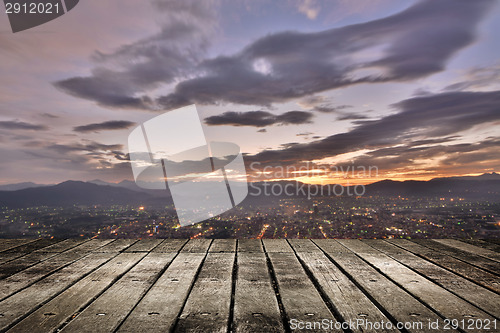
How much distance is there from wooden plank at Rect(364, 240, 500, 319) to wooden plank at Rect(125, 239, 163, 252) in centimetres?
291

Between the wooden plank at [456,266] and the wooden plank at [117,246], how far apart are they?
359 cm

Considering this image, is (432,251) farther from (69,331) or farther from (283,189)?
(283,189)

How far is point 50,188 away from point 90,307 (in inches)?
3424

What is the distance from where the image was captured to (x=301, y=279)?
1978 millimetres

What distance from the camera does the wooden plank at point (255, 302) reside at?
1.30 meters

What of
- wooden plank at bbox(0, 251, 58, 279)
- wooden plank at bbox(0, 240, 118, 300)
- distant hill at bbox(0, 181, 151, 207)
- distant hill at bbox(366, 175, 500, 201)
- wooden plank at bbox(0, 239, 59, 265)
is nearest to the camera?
wooden plank at bbox(0, 240, 118, 300)

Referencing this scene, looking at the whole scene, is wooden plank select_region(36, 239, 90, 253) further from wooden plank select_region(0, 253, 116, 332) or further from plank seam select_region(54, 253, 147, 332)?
plank seam select_region(54, 253, 147, 332)

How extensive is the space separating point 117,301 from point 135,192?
76.5 meters

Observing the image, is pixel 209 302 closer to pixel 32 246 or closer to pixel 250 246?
pixel 250 246

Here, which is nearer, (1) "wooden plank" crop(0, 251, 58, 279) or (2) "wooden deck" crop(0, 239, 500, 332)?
(2) "wooden deck" crop(0, 239, 500, 332)

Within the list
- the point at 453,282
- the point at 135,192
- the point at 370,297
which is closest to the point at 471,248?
the point at 453,282

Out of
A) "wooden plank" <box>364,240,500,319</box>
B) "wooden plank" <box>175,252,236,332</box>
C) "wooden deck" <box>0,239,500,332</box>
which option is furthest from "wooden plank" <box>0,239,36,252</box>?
"wooden plank" <box>364,240,500,319</box>

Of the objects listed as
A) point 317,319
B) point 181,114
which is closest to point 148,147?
point 181,114

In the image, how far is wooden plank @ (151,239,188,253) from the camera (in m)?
2.90
